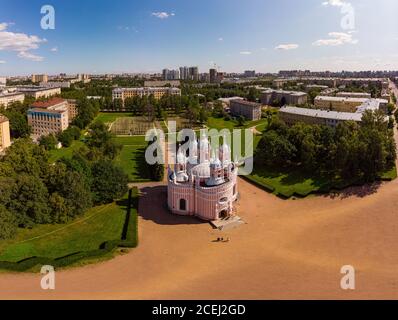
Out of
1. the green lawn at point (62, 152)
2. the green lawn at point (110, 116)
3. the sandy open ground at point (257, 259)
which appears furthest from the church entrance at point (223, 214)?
the green lawn at point (110, 116)

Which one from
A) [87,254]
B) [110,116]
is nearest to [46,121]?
[110,116]

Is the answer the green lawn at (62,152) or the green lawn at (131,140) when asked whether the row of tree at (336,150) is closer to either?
the green lawn at (131,140)

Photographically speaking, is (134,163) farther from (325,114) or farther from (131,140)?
(325,114)

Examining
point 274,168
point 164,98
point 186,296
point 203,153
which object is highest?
point 164,98

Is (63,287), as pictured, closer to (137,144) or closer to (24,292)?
(24,292)
